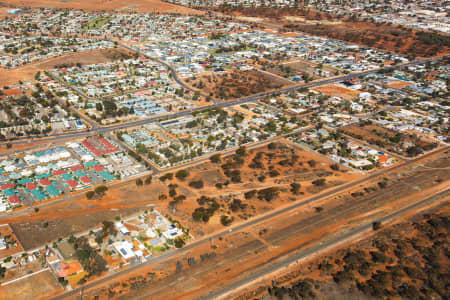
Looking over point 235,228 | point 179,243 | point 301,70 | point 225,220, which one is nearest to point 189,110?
point 225,220

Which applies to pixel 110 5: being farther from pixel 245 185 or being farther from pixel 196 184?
pixel 245 185

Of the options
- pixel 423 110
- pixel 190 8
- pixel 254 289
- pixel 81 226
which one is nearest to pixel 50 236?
pixel 81 226

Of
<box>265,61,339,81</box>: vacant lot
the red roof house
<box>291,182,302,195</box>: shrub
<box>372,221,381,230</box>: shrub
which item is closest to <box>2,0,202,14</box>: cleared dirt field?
<box>265,61,339,81</box>: vacant lot

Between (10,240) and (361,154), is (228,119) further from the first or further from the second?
(10,240)

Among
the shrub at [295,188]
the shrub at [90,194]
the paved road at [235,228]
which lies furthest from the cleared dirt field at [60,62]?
the shrub at [295,188]

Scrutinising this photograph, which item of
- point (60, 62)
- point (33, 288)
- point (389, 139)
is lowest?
point (389, 139)
